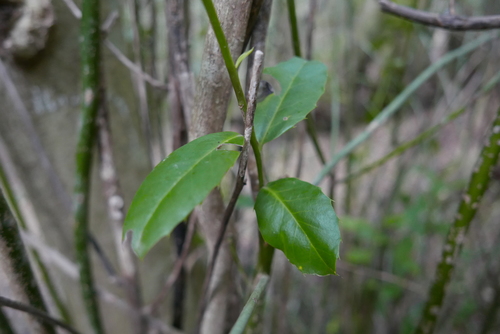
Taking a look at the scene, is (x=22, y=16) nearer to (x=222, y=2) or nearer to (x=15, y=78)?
(x=15, y=78)

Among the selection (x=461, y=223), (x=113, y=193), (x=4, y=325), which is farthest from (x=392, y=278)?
(x=4, y=325)

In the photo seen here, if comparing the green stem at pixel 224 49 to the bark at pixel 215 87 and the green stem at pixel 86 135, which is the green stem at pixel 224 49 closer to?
the bark at pixel 215 87

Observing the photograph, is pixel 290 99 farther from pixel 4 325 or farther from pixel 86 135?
pixel 4 325

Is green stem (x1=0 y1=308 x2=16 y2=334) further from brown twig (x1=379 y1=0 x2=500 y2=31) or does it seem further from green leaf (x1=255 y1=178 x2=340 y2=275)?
brown twig (x1=379 y1=0 x2=500 y2=31)

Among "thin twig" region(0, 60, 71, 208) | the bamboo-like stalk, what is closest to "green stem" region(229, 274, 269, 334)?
the bamboo-like stalk

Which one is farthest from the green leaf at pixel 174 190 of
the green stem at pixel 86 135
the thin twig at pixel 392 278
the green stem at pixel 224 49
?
the thin twig at pixel 392 278

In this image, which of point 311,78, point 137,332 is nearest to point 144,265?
point 137,332
